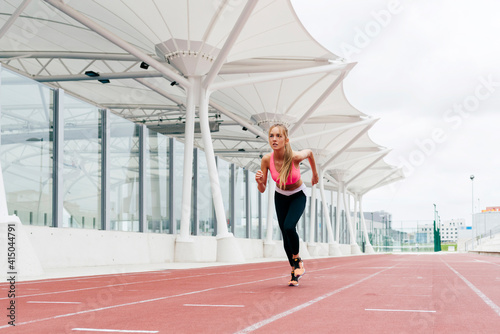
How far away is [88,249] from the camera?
18750 mm

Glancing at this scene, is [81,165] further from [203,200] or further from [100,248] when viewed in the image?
[203,200]

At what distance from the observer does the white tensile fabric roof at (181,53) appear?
923 inches

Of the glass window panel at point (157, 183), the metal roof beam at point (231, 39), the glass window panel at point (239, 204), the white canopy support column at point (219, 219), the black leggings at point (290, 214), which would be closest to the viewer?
the black leggings at point (290, 214)

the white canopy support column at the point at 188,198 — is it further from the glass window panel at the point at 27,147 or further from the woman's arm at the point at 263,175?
the woman's arm at the point at 263,175

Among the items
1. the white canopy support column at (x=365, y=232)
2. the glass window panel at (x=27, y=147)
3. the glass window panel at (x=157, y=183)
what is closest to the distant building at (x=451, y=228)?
the white canopy support column at (x=365, y=232)

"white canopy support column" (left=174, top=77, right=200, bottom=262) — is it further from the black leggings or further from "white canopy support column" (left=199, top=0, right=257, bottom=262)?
Answer: the black leggings

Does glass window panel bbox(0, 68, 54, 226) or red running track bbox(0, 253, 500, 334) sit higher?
glass window panel bbox(0, 68, 54, 226)

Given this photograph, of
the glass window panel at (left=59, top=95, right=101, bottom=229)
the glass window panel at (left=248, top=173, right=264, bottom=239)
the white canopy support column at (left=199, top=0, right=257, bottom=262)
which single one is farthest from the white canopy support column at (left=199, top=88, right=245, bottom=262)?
the glass window panel at (left=248, top=173, right=264, bottom=239)

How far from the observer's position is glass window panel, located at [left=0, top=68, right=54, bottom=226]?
17922 millimetres

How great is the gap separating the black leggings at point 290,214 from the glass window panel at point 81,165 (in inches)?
517

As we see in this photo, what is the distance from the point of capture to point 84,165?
21.5 m

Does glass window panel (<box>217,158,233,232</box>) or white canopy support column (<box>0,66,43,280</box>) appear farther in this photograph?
glass window panel (<box>217,158,233,232</box>)

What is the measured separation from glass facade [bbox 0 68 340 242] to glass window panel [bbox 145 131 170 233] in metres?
0.04

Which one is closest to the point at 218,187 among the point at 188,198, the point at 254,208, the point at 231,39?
the point at 188,198
